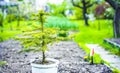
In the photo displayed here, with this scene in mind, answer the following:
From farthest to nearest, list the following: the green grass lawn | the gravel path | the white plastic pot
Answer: the green grass lawn → the gravel path → the white plastic pot

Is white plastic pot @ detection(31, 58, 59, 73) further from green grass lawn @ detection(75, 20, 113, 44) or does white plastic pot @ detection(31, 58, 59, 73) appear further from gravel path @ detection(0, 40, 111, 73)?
green grass lawn @ detection(75, 20, 113, 44)

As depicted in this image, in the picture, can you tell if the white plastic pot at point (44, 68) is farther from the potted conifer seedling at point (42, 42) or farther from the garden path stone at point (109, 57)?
the garden path stone at point (109, 57)

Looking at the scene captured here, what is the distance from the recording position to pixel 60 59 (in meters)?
14.0

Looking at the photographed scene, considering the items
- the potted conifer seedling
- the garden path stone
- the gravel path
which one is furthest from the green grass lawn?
the potted conifer seedling

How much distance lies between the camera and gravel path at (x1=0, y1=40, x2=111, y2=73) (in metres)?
11.5

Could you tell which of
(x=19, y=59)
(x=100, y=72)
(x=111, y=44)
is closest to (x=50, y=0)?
(x=111, y=44)

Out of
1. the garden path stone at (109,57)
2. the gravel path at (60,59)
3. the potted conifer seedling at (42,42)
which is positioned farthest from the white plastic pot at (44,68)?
the garden path stone at (109,57)

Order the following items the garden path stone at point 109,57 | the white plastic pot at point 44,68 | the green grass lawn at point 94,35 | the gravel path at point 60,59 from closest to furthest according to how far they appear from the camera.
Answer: the white plastic pot at point 44,68
the gravel path at point 60,59
the garden path stone at point 109,57
the green grass lawn at point 94,35

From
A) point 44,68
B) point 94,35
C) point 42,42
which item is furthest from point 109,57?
point 94,35

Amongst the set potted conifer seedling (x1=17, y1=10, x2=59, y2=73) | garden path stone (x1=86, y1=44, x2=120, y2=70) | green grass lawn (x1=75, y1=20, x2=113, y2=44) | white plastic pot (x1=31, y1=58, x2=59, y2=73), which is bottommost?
garden path stone (x1=86, y1=44, x2=120, y2=70)

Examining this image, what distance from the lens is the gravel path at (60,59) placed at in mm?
11516

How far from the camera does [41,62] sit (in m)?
10.2

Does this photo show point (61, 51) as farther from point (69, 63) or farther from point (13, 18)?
point (13, 18)

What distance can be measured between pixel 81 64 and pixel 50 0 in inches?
1319
